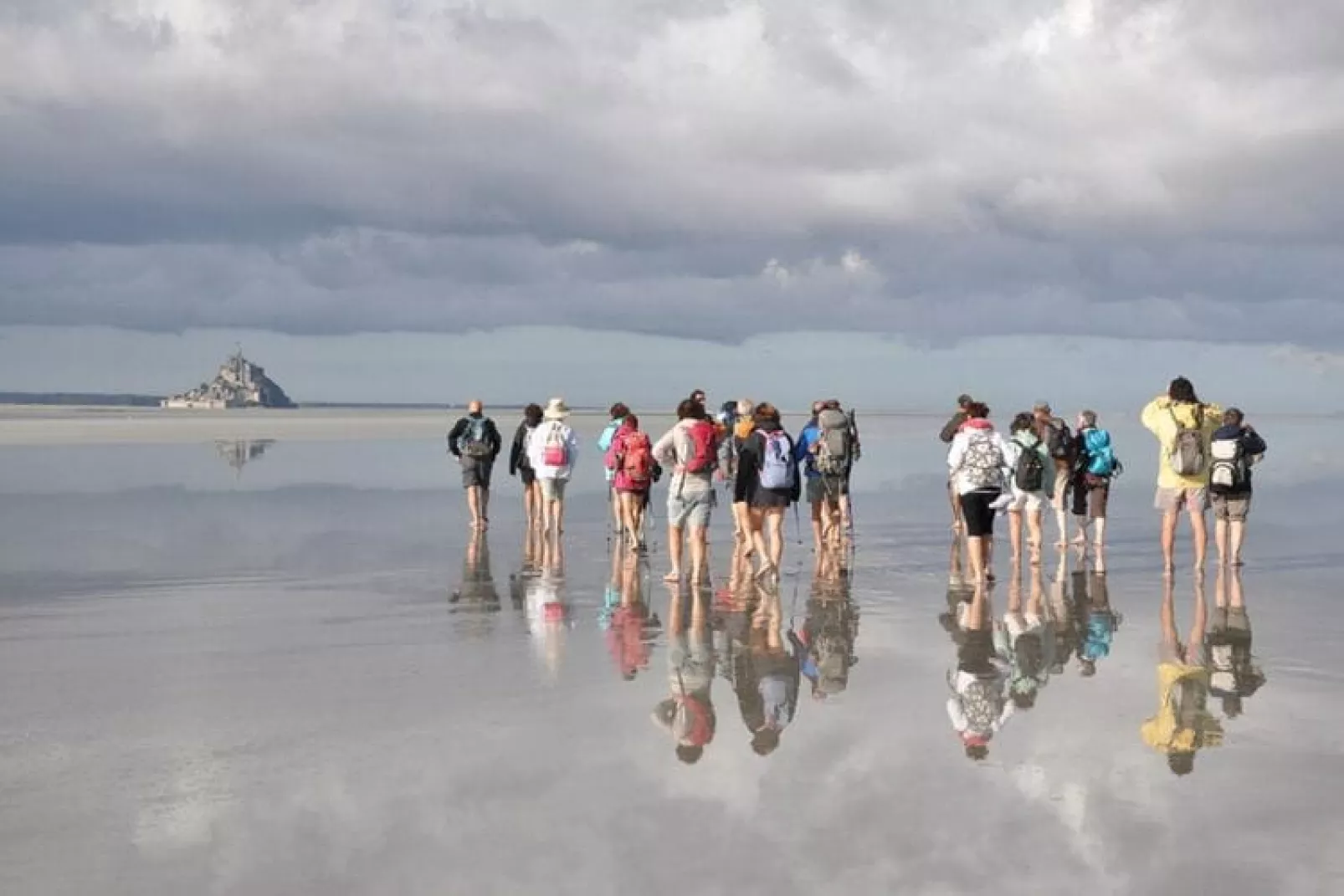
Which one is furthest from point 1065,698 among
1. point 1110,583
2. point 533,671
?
point 1110,583

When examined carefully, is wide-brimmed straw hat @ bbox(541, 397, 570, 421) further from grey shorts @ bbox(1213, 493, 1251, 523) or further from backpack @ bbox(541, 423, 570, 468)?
grey shorts @ bbox(1213, 493, 1251, 523)

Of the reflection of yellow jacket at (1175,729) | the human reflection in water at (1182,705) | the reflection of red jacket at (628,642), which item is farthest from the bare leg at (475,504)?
the reflection of yellow jacket at (1175,729)

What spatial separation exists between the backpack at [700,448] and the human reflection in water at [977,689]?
438 cm

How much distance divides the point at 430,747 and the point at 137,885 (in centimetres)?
258

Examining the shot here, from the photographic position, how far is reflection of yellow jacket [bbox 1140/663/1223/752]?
28.4 ft

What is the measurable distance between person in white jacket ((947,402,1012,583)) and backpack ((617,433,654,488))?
15.1ft

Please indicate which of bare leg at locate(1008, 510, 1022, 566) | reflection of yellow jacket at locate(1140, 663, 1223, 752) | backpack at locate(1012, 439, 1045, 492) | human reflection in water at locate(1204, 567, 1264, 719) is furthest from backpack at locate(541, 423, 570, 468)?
reflection of yellow jacket at locate(1140, 663, 1223, 752)

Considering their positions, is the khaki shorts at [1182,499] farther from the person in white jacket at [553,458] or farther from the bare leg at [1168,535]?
the person in white jacket at [553,458]

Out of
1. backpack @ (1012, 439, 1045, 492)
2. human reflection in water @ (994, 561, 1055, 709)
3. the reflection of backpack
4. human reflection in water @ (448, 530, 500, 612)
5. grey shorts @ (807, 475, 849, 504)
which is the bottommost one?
human reflection in water @ (448, 530, 500, 612)

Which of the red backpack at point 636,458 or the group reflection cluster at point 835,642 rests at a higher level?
the red backpack at point 636,458

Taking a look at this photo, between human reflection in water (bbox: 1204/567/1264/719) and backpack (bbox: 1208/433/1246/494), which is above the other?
backpack (bbox: 1208/433/1246/494)

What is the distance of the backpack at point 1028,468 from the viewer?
18.8 metres

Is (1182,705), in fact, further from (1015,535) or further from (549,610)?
(1015,535)

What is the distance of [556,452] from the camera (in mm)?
21828
